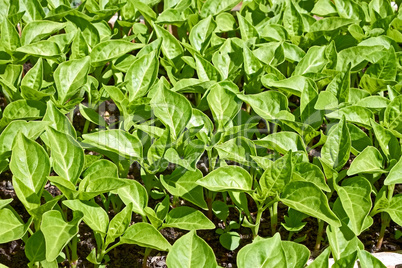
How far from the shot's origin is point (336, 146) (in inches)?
71.9

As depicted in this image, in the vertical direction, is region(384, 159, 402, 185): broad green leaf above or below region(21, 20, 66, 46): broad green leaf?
below

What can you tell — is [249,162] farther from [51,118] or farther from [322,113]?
Result: [51,118]

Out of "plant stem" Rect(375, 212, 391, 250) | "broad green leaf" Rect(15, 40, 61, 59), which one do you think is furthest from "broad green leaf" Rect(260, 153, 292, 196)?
"broad green leaf" Rect(15, 40, 61, 59)

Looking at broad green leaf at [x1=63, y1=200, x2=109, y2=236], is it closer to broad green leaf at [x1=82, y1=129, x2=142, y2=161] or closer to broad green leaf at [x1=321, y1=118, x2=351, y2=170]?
broad green leaf at [x1=82, y1=129, x2=142, y2=161]

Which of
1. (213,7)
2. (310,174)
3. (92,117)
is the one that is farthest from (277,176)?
(213,7)

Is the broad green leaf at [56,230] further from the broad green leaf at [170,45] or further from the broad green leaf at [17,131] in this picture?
the broad green leaf at [170,45]

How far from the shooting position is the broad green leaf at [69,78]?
81.1 inches

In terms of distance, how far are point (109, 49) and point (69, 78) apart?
9.6 inches

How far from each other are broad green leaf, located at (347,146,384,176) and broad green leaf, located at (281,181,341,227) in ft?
0.51

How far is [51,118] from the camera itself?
1854 mm

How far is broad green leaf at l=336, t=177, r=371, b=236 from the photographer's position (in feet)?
5.47

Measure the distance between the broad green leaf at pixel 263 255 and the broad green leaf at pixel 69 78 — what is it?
3.05ft

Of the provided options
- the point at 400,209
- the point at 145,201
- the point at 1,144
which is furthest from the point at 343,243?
the point at 1,144

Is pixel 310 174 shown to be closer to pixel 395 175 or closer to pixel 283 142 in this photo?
pixel 283 142
